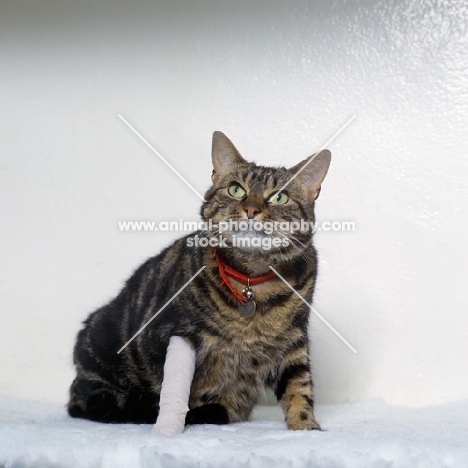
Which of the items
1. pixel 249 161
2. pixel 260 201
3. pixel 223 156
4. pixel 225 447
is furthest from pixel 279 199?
pixel 225 447

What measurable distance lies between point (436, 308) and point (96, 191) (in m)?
1.02

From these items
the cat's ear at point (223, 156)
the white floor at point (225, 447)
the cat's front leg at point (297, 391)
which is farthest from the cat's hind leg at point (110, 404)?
the cat's ear at point (223, 156)

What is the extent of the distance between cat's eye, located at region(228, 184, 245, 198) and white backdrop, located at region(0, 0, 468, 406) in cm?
51

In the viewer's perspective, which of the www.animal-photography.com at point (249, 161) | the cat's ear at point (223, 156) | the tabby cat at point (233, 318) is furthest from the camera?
the www.animal-photography.com at point (249, 161)

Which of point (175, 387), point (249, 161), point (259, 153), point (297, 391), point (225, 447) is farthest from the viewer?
point (259, 153)

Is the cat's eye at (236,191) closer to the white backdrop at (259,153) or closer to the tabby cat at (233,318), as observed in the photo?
the tabby cat at (233,318)

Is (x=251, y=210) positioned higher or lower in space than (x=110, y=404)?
higher

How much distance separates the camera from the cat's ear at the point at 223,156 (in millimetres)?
1590

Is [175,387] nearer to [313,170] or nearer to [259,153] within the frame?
[313,170]

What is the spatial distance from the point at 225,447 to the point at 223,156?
2.12 feet

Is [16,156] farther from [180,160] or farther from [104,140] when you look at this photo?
[180,160]

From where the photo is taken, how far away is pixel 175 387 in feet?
4.58

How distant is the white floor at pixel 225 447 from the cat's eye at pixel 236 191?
472 mm

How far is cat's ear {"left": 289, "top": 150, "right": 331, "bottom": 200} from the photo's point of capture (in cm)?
156
